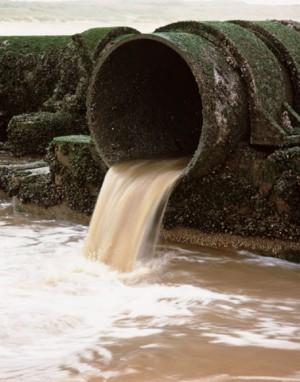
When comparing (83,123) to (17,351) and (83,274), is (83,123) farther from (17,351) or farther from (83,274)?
(17,351)

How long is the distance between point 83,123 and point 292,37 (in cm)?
446

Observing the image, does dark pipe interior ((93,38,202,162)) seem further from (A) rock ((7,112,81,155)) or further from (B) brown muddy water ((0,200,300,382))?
(A) rock ((7,112,81,155))

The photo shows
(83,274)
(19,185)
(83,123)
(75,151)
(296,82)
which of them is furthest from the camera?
(83,123)

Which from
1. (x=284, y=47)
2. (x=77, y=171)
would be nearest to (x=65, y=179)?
(x=77, y=171)

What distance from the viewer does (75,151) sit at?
26.7 feet

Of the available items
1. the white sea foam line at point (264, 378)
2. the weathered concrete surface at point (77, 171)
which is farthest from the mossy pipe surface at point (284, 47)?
the white sea foam line at point (264, 378)

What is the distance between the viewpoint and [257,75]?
6684 millimetres

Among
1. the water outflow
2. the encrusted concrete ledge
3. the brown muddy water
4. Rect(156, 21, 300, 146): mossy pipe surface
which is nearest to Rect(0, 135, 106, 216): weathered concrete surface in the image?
the water outflow

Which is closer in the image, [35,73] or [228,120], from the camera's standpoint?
[228,120]

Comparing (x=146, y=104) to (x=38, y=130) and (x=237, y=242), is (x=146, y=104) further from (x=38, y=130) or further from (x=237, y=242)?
(x=38, y=130)

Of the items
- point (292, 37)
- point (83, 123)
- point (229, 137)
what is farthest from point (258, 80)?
point (83, 123)

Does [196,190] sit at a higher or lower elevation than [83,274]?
higher

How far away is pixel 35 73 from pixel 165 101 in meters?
5.36

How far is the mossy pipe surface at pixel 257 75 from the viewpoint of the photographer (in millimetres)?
6555
